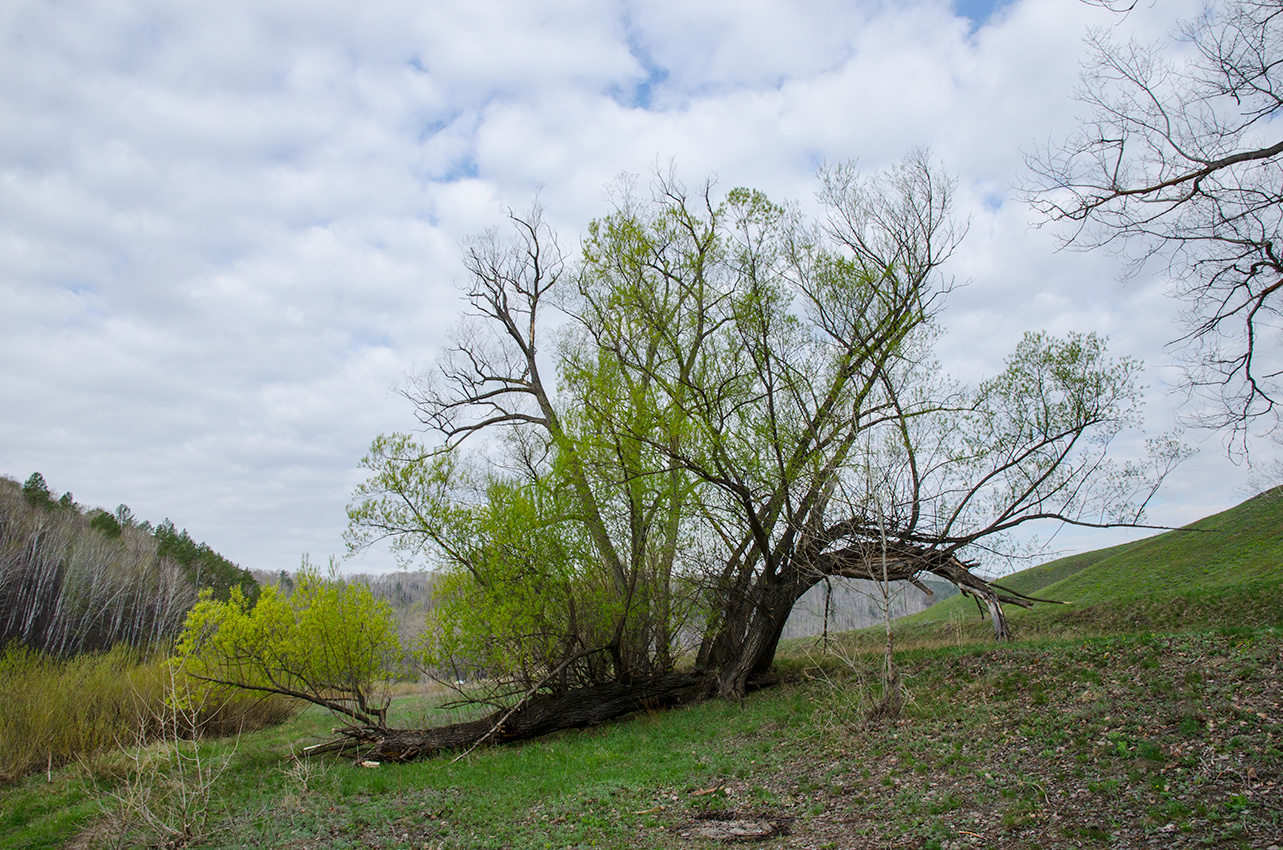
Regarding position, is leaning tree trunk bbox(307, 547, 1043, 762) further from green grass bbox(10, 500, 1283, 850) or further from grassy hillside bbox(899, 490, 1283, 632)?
grassy hillside bbox(899, 490, 1283, 632)

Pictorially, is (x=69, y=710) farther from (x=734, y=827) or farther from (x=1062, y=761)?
(x=1062, y=761)

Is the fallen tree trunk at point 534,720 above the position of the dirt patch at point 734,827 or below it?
below

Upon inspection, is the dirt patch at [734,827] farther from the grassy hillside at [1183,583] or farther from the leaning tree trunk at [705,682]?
the grassy hillside at [1183,583]

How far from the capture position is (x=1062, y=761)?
6.05m

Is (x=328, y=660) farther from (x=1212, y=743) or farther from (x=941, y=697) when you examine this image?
(x=1212, y=743)

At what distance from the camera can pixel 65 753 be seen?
44.2 ft

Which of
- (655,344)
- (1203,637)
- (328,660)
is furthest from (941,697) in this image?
(328,660)

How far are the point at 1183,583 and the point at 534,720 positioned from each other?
23.0m

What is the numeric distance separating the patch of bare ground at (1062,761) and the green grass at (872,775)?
24 mm

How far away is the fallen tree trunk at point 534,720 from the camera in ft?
41.6

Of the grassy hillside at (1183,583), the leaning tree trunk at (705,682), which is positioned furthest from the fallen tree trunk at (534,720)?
the grassy hillside at (1183,583)

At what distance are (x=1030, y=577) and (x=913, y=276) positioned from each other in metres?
40.1

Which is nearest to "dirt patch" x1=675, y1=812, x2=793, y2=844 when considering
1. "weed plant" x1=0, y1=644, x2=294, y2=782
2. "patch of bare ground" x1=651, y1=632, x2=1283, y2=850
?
"patch of bare ground" x1=651, y1=632, x2=1283, y2=850

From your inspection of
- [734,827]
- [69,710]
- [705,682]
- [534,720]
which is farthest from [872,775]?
[69,710]
